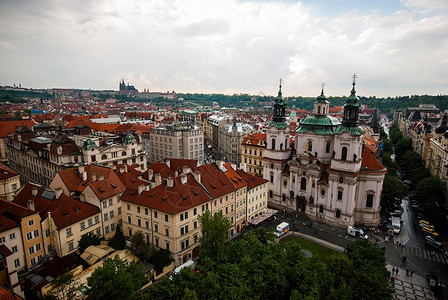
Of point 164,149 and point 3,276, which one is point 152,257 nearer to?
point 3,276

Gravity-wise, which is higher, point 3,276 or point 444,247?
point 3,276

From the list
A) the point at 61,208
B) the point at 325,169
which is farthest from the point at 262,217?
the point at 61,208

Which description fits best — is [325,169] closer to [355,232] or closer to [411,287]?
[355,232]

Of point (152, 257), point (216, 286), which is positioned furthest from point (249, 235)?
point (152, 257)

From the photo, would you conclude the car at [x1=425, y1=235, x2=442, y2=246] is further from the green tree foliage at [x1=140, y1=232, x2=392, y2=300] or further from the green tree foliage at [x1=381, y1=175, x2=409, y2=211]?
the green tree foliage at [x1=140, y1=232, x2=392, y2=300]

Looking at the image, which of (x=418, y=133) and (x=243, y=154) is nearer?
(x=243, y=154)

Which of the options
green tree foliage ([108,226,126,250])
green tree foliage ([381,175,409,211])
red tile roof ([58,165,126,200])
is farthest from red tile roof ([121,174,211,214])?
green tree foliage ([381,175,409,211])

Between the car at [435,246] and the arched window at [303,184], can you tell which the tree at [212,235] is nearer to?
the arched window at [303,184]
